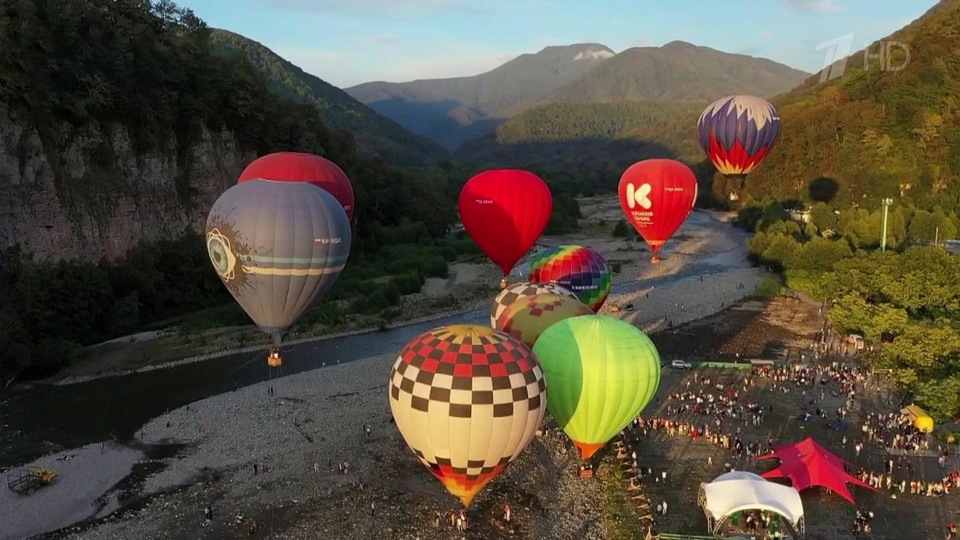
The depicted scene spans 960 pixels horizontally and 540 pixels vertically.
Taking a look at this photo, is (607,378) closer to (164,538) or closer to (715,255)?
(164,538)

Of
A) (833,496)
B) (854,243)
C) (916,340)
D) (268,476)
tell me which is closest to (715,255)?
(854,243)

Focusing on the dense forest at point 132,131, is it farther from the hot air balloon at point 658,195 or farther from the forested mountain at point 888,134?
the forested mountain at point 888,134

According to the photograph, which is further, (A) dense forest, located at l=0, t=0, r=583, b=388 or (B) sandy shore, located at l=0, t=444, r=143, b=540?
(A) dense forest, located at l=0, t=0, r=583, b=388

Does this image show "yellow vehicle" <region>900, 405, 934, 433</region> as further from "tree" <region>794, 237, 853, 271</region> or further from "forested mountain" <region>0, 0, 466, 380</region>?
"forested mountain" <region>0, 0, 466, 380</region>

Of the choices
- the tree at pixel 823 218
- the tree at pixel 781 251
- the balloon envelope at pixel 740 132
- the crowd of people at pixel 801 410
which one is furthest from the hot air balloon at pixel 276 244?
the tree at pixel 823 218

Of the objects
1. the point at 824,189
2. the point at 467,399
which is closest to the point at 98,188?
the point at 467,399

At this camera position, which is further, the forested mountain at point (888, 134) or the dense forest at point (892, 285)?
the forested mountain at point (888, 134)

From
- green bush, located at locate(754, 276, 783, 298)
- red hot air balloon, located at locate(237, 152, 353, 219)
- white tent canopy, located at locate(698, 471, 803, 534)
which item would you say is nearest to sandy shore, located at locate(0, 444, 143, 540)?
red hot air balloon, located at locate(237, 152, 353, 219)
